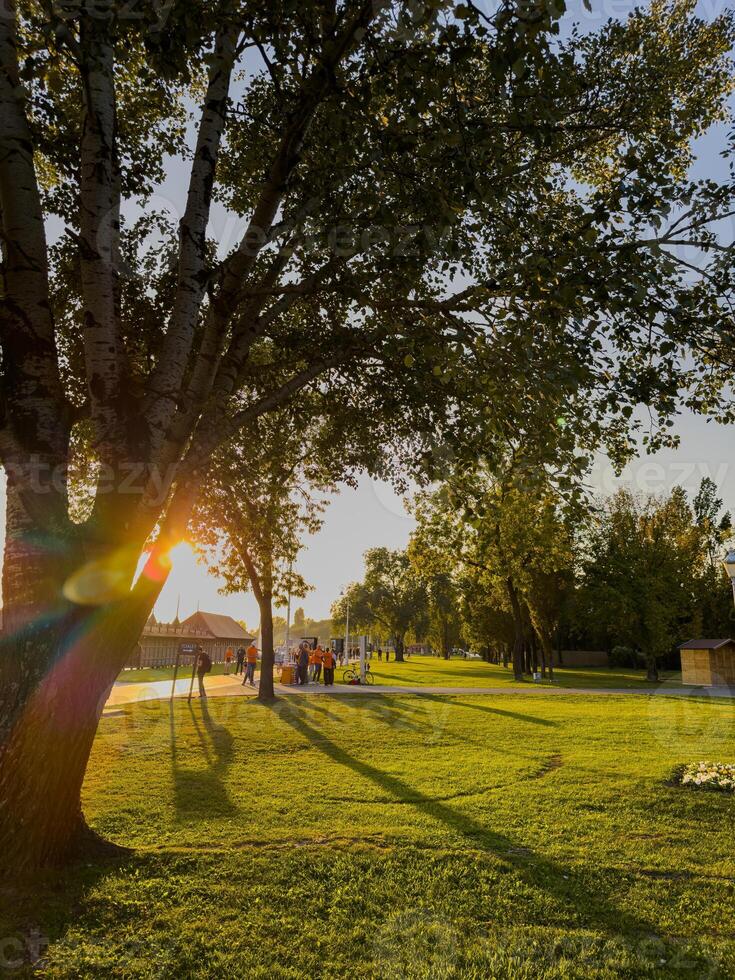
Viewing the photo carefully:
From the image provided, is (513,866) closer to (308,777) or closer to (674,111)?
(308,777)

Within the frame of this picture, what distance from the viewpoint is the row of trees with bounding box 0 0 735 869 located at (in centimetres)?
485

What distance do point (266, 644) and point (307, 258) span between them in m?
14.2

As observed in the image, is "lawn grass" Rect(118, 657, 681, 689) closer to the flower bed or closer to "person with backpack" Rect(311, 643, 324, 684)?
"person with backpack" Rect(311, 643, 324, 684)

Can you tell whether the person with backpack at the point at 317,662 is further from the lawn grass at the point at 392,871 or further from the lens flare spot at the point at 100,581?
the lens flare spot at the point at 100,581

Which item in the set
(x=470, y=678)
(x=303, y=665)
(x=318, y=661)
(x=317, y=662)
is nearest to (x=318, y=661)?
(x=318, y=661)

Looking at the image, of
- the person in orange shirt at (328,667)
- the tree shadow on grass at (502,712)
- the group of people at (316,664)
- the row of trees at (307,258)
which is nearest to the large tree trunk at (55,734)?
the row of trees at (307,258)

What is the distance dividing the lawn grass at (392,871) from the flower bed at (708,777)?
32 cm

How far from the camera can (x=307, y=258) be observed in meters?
8.46

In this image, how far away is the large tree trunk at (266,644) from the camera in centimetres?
1980

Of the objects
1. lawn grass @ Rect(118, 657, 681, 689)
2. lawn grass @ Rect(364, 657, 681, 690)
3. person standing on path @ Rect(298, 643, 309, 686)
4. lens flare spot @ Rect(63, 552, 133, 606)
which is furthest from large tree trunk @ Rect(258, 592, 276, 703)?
lens flare spot @ Rect(63, 552, 133, 606)

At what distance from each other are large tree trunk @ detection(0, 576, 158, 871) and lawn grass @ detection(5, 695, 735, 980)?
32 cm

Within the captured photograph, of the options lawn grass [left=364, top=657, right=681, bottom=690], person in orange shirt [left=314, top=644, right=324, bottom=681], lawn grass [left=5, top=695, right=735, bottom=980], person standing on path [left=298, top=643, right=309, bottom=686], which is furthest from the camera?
lawn grass [left=364, top=657, right=681, bottom=690]

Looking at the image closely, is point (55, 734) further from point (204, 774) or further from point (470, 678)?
point (470, 678)

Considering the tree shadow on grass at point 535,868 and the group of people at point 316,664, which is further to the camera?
the group of people at point 316,664
